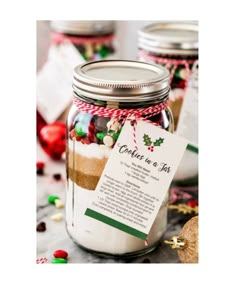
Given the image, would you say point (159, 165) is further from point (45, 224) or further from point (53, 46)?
point (53, 46)

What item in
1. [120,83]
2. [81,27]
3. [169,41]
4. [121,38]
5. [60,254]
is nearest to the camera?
[120,83]

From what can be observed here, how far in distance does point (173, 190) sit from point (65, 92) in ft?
1.40

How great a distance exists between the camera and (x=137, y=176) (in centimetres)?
100

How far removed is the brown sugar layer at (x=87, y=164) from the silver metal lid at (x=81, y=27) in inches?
22.5

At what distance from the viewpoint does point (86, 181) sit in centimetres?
103

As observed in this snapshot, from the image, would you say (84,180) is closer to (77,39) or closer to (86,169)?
(86,169)

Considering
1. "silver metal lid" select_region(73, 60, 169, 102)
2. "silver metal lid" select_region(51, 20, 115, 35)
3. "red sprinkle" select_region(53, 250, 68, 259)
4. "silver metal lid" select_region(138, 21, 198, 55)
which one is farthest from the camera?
"silver metal lid" select_region(51, 20, 115, 35)

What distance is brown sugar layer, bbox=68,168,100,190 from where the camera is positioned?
1.02 metres

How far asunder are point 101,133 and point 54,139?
451 mm

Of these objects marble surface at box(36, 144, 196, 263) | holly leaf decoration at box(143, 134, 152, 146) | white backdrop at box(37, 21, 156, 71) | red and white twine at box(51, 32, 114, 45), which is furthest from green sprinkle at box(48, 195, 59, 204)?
white backdrop at box(37, 21, 156, 71)

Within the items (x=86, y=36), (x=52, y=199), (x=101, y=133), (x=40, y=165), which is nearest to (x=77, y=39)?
(x=86, y=36)

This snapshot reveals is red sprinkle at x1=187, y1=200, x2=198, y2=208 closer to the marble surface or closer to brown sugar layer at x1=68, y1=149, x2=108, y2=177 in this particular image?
the marble surface

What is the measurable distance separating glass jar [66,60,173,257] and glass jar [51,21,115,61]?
0.44m
